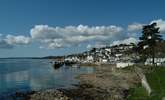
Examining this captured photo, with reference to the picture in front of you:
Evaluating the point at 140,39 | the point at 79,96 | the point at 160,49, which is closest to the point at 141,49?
the point at 140,39

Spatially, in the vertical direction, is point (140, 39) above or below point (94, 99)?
above

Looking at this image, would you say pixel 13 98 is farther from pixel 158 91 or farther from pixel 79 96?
pixel 158 91

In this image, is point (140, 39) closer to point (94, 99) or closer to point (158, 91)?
point (94, 99)

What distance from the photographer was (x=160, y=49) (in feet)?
347

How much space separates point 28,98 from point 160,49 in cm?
7427

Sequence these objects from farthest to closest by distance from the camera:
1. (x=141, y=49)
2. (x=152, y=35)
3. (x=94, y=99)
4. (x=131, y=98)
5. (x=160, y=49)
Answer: (x=160, y=49) < (x=141, y=49) < (x=152, y=35) < (x=94, y=99) < (x=131, y=98)

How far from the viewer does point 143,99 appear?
104ft

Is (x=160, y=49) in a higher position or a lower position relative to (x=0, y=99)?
higher

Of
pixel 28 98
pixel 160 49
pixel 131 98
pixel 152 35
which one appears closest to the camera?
pixel 131 98

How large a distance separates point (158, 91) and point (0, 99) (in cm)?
2398

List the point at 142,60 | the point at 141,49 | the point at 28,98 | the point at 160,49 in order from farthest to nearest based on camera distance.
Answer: the point at 142,60, the point at 160,49, the point at 141,49, the point at 28,98

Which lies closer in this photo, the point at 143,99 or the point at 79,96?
the point at 143,99

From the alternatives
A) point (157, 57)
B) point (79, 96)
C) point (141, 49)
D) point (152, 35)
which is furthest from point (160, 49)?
point (79, 96)

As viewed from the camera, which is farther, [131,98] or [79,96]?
[79,96]
